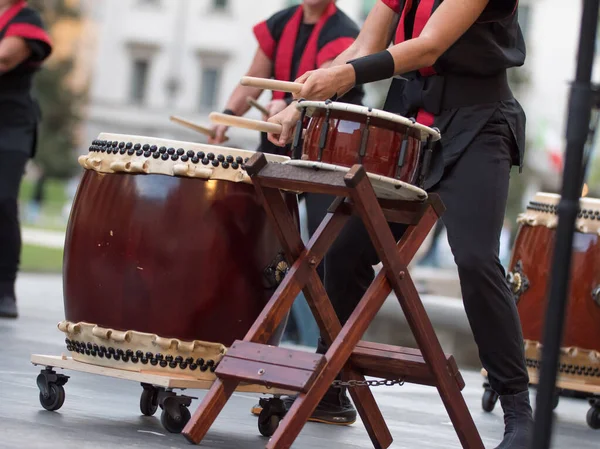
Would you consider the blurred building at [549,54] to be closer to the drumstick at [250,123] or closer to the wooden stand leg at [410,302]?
the drumstick at [250,123]

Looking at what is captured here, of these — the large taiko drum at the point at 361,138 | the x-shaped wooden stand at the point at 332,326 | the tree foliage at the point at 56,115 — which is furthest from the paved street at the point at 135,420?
the tree foliage at the point at 56,115

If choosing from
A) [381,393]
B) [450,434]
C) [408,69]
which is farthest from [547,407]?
[381,393]

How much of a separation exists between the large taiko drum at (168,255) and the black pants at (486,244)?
1.85 ft

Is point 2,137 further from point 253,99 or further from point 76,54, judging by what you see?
point 76,54

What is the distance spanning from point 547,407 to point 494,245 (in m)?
1.40

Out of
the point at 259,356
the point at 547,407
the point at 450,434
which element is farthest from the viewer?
the point at 450,434

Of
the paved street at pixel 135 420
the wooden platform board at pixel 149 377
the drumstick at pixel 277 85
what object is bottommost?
the paved street at pixel 135 420

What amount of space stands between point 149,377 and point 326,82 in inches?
40.3

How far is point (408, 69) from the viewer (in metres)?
3.52

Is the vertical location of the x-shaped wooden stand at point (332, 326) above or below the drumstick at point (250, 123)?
below

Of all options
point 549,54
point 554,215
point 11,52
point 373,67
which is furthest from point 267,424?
point 549,54

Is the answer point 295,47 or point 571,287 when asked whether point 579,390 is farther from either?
point 295,47

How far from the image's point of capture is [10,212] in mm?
6762

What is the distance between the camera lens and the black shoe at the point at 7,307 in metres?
6.82
